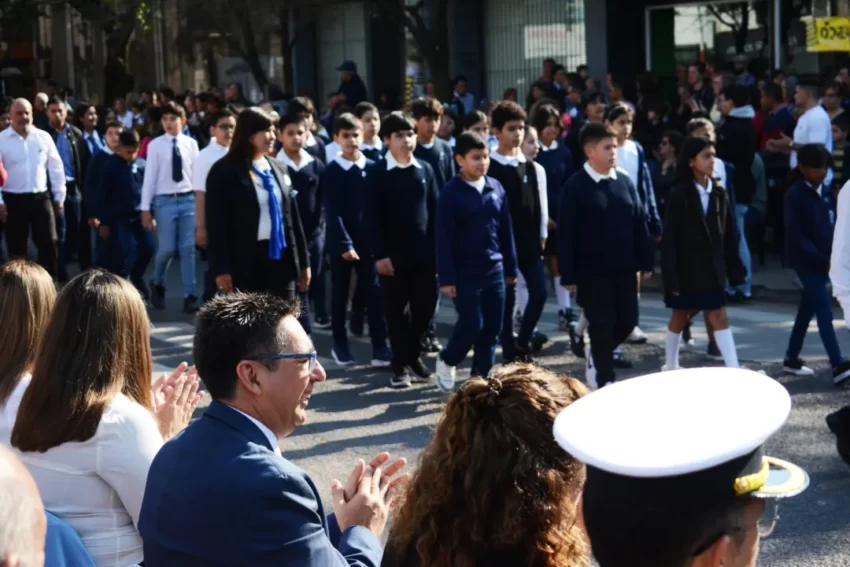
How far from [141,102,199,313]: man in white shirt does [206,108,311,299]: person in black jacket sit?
4595mm

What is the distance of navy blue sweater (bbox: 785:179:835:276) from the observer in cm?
888

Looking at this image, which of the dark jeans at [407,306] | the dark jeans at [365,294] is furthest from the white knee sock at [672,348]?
the dark jeans at [365,294]

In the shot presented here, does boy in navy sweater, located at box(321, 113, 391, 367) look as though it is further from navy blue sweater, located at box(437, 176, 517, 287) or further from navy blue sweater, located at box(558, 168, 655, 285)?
navy blue sweater, located at box(558, 168, 655, 285)

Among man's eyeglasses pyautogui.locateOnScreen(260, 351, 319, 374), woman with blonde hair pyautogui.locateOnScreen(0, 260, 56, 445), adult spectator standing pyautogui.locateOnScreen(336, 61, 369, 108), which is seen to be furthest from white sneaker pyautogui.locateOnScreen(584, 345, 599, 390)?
adult spectator standing pyautogui.locateOnScreen(336, 61, 369, 108)

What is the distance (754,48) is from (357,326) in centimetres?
1193

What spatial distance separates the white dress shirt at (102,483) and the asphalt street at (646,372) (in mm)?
1673

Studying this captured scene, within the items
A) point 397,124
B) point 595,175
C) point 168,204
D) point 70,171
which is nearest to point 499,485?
point 595,175

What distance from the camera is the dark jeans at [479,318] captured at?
8336mm

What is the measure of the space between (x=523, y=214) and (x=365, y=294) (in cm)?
149

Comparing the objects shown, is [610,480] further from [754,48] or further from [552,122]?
[754,48]

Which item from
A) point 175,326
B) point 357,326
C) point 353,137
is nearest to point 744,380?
point 353,137

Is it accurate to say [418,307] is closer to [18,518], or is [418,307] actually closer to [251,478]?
[251,478]

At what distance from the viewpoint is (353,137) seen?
9.99 metres

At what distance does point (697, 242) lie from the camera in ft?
28.0
